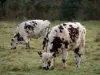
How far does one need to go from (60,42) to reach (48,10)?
2787 centimetres

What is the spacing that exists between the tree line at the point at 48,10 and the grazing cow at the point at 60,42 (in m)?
23.6

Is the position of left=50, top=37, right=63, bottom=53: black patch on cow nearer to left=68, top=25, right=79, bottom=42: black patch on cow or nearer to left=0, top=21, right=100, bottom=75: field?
left=68, top=25, right=79, bottom=42: black patch on cow

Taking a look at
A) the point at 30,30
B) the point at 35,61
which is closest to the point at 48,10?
the point at 30,30

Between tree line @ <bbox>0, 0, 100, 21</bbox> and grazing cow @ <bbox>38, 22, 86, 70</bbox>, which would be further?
tree line @ <bbox>0, 0, 100, 21</bbox>

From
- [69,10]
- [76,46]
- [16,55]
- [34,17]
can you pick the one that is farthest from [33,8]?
[76,46]

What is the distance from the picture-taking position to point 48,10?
39594 mm

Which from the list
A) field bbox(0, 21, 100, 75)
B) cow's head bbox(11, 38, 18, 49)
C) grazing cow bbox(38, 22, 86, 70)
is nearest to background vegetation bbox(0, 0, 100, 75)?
field bbox(0, 21, 100, 75)

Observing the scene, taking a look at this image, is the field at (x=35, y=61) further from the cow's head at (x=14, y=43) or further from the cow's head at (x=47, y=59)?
the cow's head at (x=14, y=43)

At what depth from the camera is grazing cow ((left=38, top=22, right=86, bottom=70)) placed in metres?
11.6

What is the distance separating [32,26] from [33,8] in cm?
2088

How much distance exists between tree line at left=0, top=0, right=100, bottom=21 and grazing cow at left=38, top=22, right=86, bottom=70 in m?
23.6

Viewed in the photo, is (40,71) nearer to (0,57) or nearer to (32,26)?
(0,57)

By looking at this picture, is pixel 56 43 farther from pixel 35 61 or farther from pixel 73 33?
pixel 35 61

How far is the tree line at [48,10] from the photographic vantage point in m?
36.5
